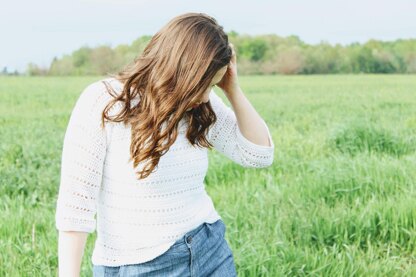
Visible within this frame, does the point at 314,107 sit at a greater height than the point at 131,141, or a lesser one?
lesser

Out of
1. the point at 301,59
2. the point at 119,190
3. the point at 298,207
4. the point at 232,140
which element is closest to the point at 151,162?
the point at 119,190

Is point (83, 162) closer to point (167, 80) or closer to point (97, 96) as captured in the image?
point (97, 96)

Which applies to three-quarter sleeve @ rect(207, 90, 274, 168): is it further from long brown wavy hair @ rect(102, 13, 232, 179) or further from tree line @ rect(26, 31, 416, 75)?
tree line @ rect(26, 31, 416, 75)

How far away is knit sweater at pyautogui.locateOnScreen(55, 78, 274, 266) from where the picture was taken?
2.05 metres

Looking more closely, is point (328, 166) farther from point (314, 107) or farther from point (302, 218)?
point (314, 107)

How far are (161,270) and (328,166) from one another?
3126mm

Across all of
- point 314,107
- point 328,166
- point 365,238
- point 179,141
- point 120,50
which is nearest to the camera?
point 179,141

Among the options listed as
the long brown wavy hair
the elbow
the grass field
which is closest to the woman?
the long brown wavy hair

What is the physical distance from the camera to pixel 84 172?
2059 millimetres

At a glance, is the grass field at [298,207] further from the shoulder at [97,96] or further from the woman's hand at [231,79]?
the shoulder at [97,96]

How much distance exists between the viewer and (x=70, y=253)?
208 centimetres

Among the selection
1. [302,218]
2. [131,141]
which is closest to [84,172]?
[131,141]

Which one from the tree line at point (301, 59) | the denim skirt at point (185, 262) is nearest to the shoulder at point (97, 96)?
the denim skirt at point (185, 262)

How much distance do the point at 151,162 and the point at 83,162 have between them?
0.21 metres
